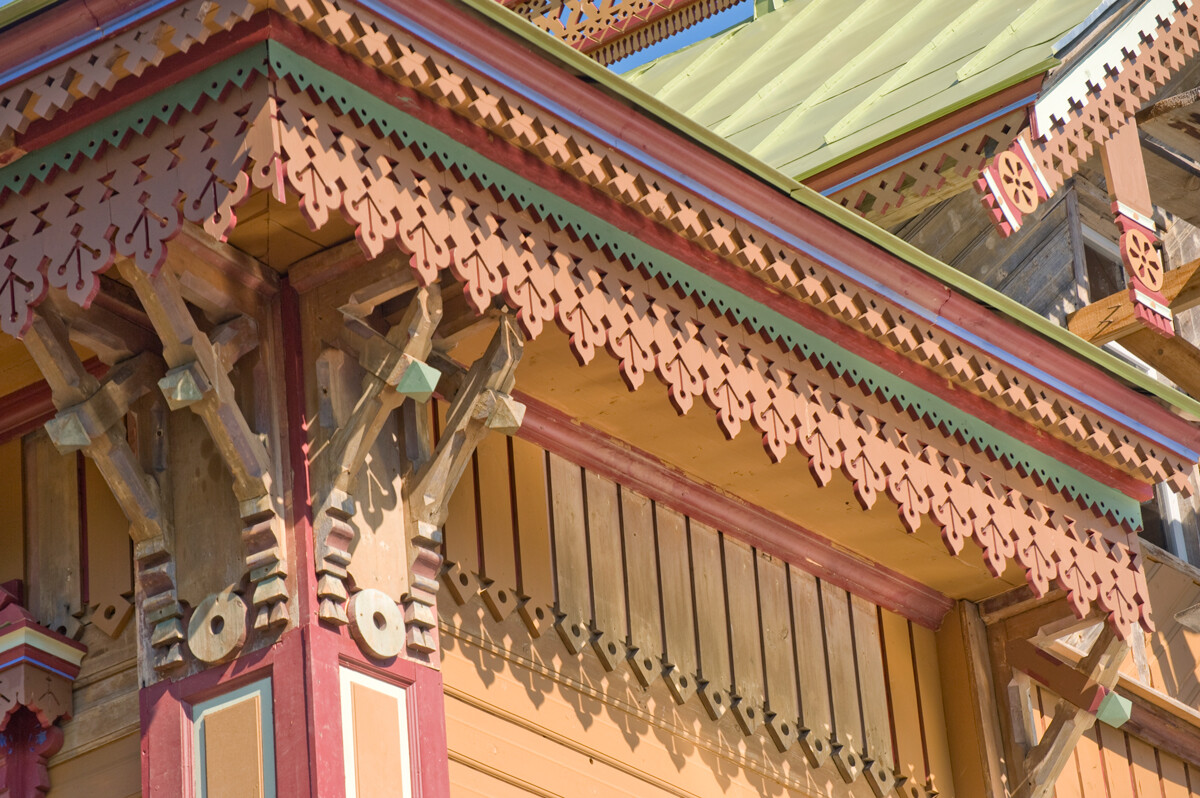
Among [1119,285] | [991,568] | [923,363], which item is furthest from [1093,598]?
[1119,285]

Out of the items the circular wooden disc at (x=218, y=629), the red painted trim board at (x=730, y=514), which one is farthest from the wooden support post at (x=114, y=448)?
the red painted trim board at (x=730, y=514)

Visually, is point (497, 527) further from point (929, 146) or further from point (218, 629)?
point (929, 146)

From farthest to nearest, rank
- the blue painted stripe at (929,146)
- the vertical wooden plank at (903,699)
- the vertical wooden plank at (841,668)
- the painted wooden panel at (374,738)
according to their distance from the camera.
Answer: the blue painted stripe at (929,146) < the vertical wooden plank at (903,699) < the vertical wooden plank at (841,668) < the painted wooden panel at (374,738)

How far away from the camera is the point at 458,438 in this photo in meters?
7.26

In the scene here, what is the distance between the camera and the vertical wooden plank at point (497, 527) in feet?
25.4

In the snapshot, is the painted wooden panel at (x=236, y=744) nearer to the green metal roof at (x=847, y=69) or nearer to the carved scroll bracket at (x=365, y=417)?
the carved scroll bracket at (x=365, y=417)

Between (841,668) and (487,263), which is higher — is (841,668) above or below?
below

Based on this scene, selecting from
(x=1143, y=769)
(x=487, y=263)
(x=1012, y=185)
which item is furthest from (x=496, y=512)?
(x=1143, y=769)

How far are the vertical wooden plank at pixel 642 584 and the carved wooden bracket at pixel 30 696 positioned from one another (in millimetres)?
1957

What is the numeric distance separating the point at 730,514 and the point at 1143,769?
8.95ft

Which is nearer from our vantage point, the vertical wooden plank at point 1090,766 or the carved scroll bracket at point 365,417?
the carved scroll bracket at point 365,417

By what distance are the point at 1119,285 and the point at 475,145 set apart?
643 centimetres

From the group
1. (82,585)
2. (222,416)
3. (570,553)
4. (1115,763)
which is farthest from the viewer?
(1115,763)

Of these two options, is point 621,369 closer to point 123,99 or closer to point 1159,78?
point 123,99
